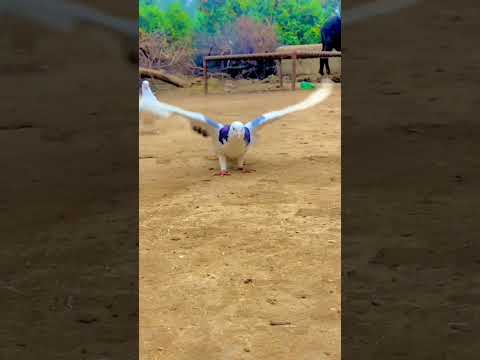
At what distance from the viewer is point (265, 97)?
638 cm

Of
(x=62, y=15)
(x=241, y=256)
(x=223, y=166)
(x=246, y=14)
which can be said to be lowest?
(x=241, y=256)

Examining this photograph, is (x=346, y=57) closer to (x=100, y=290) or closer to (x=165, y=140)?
(x=100, y=290)

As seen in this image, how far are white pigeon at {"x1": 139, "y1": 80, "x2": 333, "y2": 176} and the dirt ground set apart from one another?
101mm

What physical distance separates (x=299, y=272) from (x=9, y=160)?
1.20 metres

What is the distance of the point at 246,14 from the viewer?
10.7m

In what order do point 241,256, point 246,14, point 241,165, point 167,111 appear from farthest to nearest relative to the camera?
point 246,14
point 241,165
point 167,111
point 241,256

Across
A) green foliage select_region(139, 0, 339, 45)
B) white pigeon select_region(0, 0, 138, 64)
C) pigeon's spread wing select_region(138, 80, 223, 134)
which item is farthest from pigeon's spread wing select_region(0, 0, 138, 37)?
green foliage select_region(139, 0, 339, 45)

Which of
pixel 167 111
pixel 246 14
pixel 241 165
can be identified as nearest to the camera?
pixel 167 111

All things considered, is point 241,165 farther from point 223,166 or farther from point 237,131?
point 237,131

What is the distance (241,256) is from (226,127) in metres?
1.20

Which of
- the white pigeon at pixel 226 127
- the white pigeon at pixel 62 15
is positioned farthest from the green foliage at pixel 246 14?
the white pigeon at pixel 62 15

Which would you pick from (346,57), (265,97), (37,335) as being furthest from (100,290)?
(265,97)

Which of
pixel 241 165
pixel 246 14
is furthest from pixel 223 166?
pixel 246 14

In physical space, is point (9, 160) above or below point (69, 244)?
above
